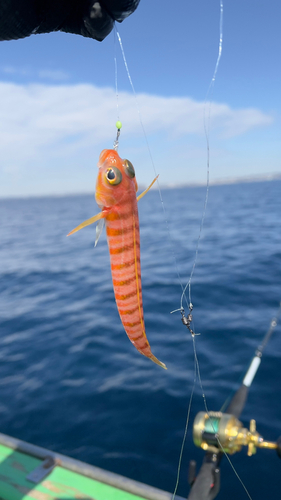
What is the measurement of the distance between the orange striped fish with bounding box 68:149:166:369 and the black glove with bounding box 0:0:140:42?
836 millimetres

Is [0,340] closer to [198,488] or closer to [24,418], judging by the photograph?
[24,418]

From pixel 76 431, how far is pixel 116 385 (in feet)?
4.12

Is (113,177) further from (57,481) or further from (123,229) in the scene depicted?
(57,481)

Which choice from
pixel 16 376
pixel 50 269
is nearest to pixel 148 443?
pixel 16 376

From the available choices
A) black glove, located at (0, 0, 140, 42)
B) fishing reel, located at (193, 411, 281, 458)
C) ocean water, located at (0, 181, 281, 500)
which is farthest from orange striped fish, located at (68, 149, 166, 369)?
ocean water, located at (0, 181, 281, 500)

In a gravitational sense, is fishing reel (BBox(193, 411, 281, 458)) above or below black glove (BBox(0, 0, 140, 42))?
below

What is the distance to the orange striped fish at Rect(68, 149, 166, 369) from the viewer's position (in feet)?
7.80

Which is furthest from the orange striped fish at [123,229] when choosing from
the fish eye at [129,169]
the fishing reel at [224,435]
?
the fishing reel at [224,435]

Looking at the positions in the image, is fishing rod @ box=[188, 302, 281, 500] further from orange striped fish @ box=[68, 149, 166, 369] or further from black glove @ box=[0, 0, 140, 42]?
black glove @ box=[0, 0, 140, 42]

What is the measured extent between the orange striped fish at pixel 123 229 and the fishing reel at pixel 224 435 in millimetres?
972

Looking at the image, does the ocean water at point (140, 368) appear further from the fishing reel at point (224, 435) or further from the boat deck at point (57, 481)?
the fishing reel at point (224, 435)

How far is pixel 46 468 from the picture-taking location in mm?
3877

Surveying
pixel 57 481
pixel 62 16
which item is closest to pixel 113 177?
pixel 62 16

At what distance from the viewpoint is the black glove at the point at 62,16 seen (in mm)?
1992
